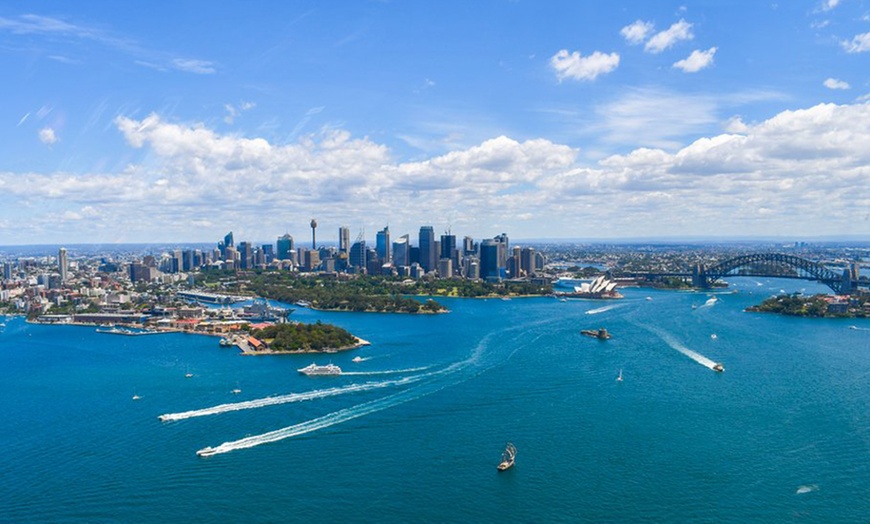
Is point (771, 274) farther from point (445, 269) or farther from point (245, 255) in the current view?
point (245, 255)

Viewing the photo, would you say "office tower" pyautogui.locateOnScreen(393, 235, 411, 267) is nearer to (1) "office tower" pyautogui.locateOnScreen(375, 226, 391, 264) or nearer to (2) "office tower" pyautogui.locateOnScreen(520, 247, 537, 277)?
(1) "office tower" pyautogui.locateOnScreen(375, 226, 391, 264)

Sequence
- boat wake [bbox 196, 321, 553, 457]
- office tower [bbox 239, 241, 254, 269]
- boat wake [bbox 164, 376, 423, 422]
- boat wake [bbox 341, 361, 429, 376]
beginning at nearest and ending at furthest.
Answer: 1. boat wake [bbox 196, 321, 553, 457]
2. boat wake [bbox 164, 376, 423, 422]
3. boat wake [bbox 341, 361, 429, 376]
4. office tower [bbox 239, 241, 254, 269]

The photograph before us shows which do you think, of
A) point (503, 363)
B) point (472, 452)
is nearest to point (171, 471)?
point (472, 452)

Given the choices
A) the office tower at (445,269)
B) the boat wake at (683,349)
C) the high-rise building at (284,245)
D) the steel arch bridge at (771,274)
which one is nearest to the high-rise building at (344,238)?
the high-rise building at (284,245)

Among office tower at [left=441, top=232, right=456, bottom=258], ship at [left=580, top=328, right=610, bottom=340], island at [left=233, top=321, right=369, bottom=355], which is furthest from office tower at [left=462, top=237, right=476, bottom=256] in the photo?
island at [left=233, top=321, right=369, bottom=355]

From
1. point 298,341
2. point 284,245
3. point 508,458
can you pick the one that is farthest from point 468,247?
point 508,458

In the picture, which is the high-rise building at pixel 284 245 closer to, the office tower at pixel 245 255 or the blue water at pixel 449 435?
the office tower at pixel 245 255
